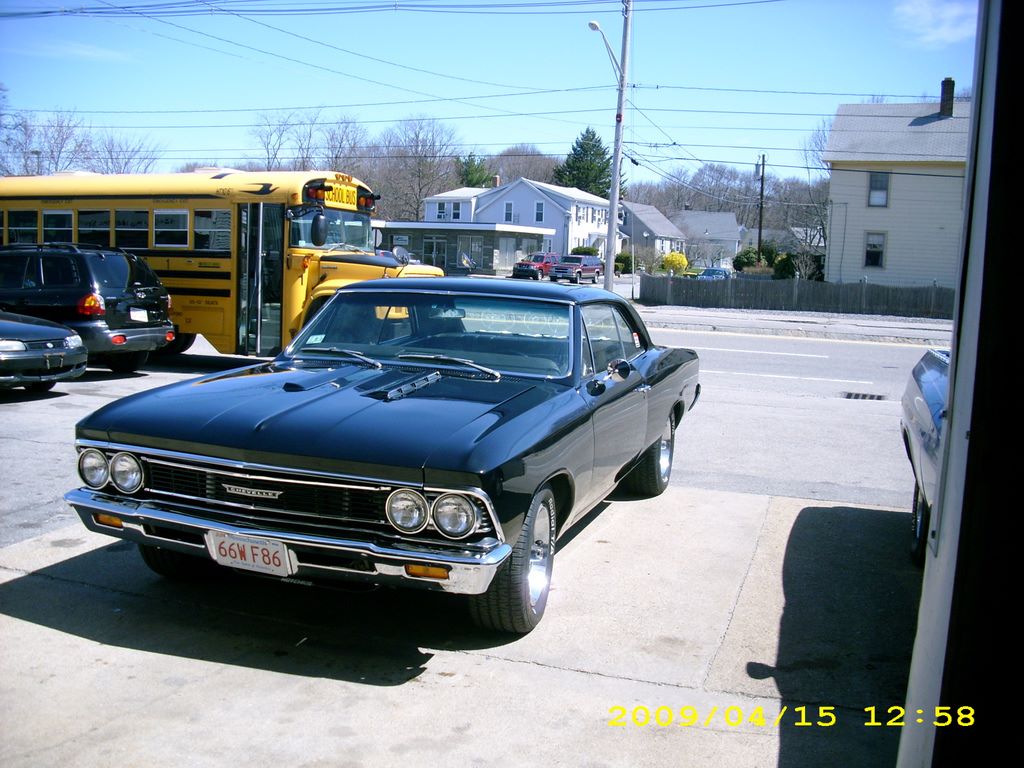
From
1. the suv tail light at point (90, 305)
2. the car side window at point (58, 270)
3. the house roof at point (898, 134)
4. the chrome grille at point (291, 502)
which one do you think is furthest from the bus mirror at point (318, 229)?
the house roof at point (898, 134)

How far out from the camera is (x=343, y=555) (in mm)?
3961

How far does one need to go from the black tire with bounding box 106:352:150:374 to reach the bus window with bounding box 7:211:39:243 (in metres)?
3.94

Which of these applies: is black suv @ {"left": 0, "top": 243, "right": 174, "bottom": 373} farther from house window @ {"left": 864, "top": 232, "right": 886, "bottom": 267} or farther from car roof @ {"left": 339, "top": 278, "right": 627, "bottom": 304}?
house window @ {"left": 864, "top": 232, "right": 886, "bottom": 267}

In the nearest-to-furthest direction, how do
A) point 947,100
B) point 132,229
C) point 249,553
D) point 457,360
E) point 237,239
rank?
point 249,553
point 457,360
point 237,239
point 132,229
point 947,100

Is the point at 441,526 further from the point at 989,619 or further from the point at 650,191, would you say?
the point at 650,191

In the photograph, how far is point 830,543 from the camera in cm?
634

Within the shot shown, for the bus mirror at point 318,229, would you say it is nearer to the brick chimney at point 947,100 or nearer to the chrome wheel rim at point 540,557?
the chrome wheel rim at point 540,557

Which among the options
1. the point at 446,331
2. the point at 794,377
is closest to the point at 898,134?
the point at 794,377

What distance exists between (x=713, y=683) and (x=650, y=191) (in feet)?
394

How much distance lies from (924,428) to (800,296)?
1335 inches

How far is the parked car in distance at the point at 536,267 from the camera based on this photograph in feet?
180

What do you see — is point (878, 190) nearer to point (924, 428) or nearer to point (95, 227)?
point (95, 227)

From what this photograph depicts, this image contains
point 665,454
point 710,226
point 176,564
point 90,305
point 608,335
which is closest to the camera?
point 176,564

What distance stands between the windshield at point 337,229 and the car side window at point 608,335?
822cm
